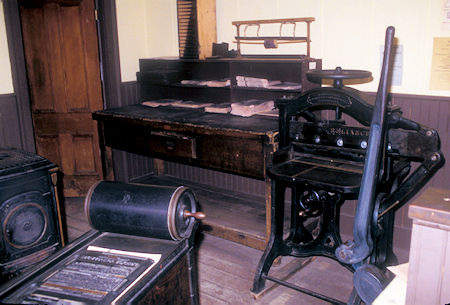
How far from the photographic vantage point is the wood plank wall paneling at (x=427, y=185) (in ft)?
8.79

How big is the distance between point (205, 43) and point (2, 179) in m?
1.95

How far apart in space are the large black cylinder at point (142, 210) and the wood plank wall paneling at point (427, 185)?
69.1 inches

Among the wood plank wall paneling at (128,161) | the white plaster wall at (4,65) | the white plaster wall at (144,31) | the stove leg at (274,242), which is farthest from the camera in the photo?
the wood plank wall paneling at (128,161)

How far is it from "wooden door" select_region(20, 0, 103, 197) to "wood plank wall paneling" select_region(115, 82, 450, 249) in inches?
14.2

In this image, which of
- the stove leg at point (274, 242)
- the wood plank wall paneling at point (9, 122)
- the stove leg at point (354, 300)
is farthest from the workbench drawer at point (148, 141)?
the stove leg at point (354, 300)

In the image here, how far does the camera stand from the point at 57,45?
156 inches

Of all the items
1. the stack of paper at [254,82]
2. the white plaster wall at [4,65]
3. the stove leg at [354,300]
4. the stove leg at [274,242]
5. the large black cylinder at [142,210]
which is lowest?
the stove leg at [354,300]

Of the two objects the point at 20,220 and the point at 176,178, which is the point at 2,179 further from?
the point at 176,178

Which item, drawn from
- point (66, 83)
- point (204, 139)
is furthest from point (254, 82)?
point (66, 83)

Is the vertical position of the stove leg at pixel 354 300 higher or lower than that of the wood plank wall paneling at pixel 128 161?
lower

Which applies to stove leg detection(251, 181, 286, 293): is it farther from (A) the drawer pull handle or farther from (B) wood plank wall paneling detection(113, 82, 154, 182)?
(B) wood plank wall paneling detection(113, 82, 154, 182)

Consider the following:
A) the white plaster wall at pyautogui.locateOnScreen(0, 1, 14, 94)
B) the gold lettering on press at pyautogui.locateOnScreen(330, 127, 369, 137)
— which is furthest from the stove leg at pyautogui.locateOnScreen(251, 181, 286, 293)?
the white plaster wall at pyautogui.locateOnScreen(0, 1, 14, 94)

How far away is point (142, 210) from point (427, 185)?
2018 mm

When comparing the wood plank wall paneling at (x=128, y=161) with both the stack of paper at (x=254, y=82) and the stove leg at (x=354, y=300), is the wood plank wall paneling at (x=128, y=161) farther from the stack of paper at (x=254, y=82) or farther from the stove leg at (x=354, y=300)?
the stove leg at (x=354, y=300)
